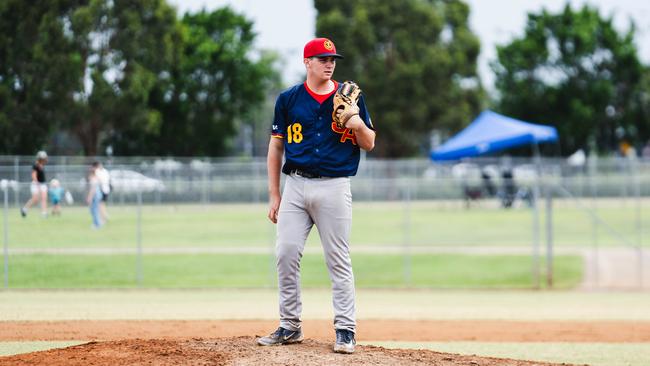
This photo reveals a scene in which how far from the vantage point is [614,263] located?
2180 cm

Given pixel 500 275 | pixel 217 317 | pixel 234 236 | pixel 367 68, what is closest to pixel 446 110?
pixel 367 68

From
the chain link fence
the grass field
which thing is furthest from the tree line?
the grass field

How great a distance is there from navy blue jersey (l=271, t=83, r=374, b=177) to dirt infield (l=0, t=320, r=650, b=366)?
1355 millimetres

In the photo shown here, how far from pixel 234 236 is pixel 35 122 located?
12937 mm

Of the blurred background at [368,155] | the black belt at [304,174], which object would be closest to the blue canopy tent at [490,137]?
the blurred background at [368,155]

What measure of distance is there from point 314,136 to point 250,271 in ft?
45.0

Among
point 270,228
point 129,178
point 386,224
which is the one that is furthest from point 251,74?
point 270,228

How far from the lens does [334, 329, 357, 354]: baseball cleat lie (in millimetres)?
6648

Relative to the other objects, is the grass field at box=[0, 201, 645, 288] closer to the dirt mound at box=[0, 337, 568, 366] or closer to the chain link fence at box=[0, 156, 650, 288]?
the chain link fence at box=[0, 156, 650, 288]

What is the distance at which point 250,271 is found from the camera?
66.1ft

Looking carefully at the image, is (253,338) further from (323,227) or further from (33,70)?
(33,70)

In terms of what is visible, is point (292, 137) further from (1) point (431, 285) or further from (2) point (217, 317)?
(1) point (431, 285)

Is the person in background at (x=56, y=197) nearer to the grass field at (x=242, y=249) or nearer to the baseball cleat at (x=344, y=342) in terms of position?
the grass field at (x=242, y=249)

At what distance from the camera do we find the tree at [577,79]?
66312 millimetres
